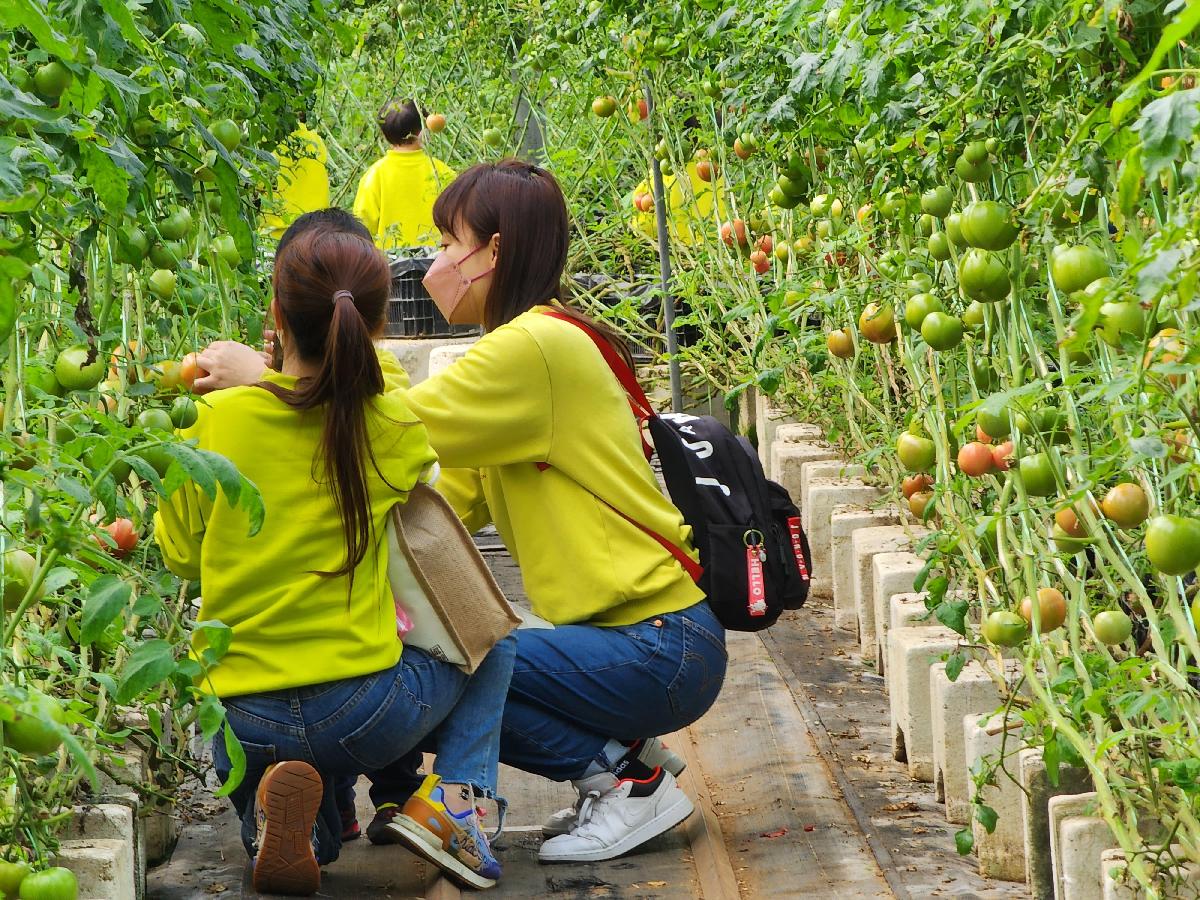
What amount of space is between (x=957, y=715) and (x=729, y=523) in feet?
1.72

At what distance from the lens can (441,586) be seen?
2721mm

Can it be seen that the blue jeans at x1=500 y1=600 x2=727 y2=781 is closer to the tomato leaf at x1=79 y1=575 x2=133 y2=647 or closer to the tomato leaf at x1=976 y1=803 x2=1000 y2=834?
the tomato leaf at x1=976 y1=803 x2=1000 y2=834

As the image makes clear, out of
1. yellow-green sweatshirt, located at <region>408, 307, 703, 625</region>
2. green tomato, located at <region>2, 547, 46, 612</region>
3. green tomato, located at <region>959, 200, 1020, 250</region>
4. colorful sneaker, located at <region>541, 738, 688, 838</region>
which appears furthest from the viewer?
colorful sneaker, located at <region>541, 738, 688, 838</region>

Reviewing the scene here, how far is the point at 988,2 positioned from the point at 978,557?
0.99 meters

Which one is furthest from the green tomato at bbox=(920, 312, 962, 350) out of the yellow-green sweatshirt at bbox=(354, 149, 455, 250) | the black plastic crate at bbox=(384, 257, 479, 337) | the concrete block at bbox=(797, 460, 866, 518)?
the yellow-green sweatshirt at bbox=(354, 149, 455, 250)

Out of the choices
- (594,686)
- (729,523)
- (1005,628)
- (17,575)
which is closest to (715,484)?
(729,523)

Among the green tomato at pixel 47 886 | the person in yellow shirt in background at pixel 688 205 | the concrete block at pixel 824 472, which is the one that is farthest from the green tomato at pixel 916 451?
the person in yellow shirt in background at pixel 688 205

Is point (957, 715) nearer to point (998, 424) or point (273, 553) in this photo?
point (998, 424)

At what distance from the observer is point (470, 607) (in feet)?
8.85

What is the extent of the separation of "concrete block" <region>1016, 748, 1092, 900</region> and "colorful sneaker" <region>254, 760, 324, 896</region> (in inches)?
42.4

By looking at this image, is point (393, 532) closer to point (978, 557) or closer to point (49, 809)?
point (49, 809)

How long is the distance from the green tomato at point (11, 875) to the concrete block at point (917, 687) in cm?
190

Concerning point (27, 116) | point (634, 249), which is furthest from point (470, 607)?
Answer: point (634, 249)

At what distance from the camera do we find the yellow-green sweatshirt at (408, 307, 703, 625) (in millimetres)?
2723
